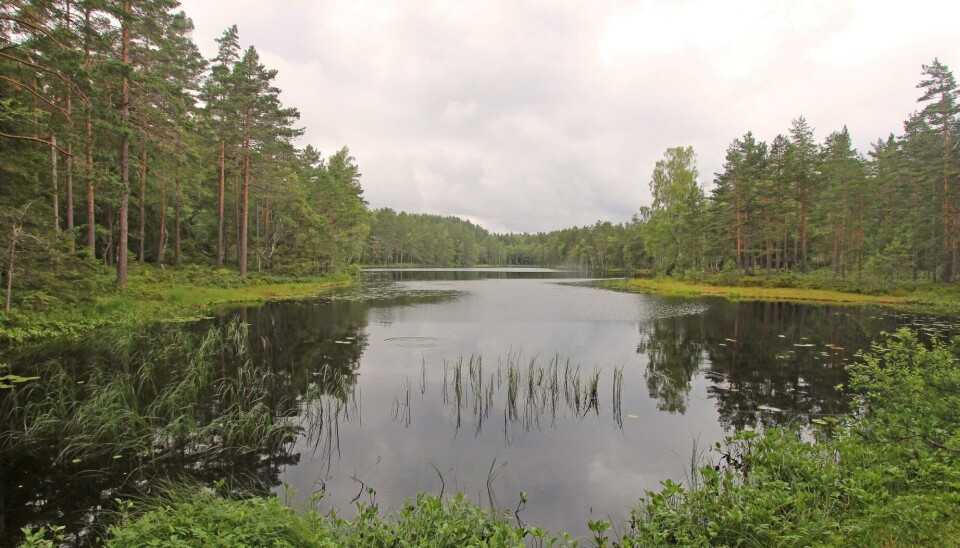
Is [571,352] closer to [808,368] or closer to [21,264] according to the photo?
[808,368]

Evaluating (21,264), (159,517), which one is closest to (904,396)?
(159,517)

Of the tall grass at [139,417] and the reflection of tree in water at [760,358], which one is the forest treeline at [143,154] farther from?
the reflection of tree in water at [760,358]

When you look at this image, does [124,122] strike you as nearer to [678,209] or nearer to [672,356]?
[672,356]

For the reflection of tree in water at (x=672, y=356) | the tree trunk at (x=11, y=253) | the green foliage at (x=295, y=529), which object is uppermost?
the tree trunk at (x=11, y=253)

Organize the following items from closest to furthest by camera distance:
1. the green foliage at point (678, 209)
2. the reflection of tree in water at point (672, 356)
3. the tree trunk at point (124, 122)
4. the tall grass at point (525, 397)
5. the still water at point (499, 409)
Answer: the still water at point (499, 409), the tall grass at point (525, 397), the reflection of tree in water at point (672, 356), the tree trunk at point (124, 122), the green foliage at point (678, 209)

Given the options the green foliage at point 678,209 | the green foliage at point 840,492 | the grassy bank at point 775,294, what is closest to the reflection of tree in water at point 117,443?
the green foliage at point 840,492

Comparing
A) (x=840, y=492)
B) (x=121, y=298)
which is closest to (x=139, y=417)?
(x=840, y=492)

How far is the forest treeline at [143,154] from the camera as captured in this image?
538 inches

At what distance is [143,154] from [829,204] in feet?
162

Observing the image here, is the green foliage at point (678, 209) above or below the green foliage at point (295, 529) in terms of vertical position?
above

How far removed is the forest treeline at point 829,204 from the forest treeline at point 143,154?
37638mm

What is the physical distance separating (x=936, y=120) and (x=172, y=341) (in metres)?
47.5

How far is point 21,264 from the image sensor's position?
1338cm

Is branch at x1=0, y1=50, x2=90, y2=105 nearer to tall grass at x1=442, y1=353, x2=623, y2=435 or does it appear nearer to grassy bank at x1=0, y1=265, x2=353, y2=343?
grassy bank at x1=0, y1=265, x2=353, y2=343
